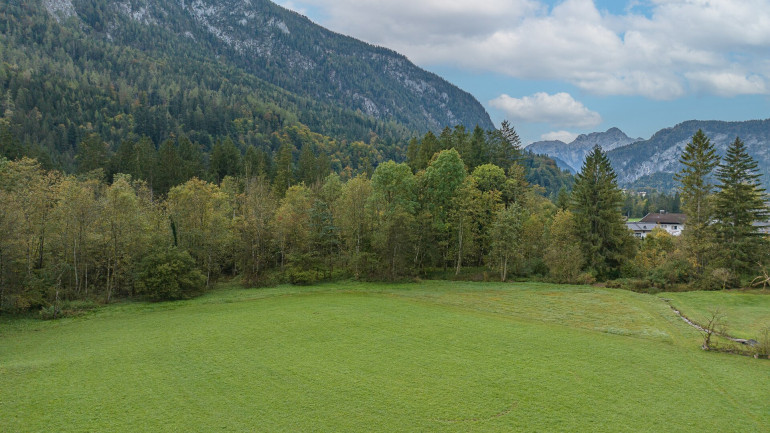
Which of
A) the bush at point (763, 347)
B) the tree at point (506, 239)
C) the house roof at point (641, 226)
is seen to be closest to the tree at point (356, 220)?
the tree at point (506, 239)

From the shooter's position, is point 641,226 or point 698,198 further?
point 641,226

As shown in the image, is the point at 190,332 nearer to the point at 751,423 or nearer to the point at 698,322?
the point at 751,423

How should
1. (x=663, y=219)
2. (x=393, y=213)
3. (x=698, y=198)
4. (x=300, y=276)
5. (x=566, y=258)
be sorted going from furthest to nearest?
(x=663, y=219) < (x=566, y=258) < (x=393, y=213) < (x=698, y=198) < (x=300, y=276)

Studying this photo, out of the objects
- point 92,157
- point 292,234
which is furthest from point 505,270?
point 92,157

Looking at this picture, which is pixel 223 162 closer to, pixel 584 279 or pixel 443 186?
pixel 443 186

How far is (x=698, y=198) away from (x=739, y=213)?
3872mm

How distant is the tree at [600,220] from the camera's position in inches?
1843

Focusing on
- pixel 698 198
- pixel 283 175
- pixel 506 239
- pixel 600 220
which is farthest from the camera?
pixel 283 175

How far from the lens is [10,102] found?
382 feet

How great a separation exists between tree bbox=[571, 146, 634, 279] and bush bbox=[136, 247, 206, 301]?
136ft

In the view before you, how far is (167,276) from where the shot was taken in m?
34.2

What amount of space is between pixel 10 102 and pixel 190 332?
453ft

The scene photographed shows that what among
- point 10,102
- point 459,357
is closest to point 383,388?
point 459,357

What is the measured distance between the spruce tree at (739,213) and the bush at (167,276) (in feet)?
162
